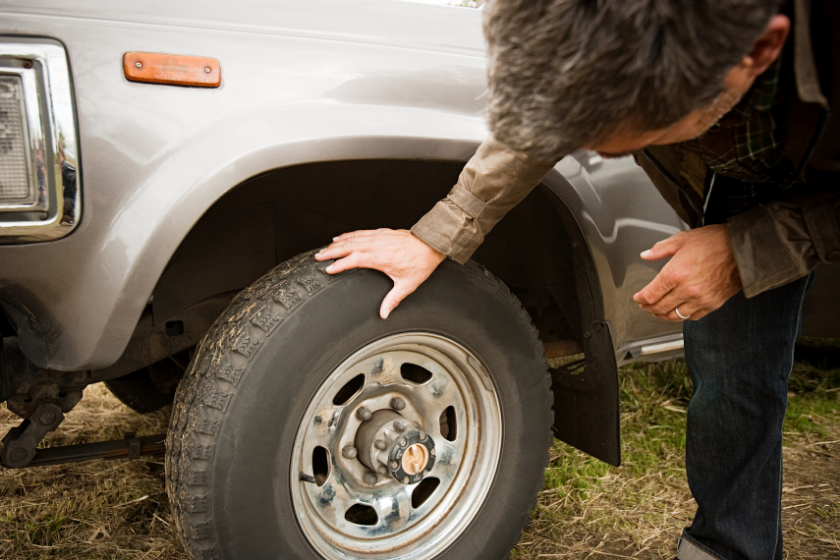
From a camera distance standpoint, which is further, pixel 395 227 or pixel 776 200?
pixel 395 227

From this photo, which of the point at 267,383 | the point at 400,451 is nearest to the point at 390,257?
the point at 267,383

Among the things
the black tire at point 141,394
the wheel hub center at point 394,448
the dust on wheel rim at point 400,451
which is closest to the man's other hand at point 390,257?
the dust on wheel rim at point 400,451

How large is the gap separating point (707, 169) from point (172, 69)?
1.16 metres

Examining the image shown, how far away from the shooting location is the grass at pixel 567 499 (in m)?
1.92

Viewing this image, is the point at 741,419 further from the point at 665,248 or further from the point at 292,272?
the point at 292,272

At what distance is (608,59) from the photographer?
2.79 feet

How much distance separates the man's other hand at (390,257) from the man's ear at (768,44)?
72 cm

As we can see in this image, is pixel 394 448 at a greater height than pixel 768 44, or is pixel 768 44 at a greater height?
pixel 768 44

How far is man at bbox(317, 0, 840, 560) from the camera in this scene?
852mm

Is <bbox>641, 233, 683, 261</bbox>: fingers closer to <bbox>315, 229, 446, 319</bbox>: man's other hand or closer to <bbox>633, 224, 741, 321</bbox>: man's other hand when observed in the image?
<bbox>633, 224, 741, 321</bbox>: man's other hand

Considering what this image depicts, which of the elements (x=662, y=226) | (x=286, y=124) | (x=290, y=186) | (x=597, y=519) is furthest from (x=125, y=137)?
(x=597, y=519)

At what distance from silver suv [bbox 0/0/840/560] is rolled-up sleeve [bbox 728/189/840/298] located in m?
0.43

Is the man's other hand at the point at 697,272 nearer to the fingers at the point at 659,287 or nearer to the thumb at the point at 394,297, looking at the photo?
the fingers at the point at 659,287

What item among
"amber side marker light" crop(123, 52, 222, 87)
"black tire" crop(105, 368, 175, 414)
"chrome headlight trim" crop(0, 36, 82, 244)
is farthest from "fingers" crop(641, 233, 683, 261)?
"black tire" crop(105, 368, 175, 414)
